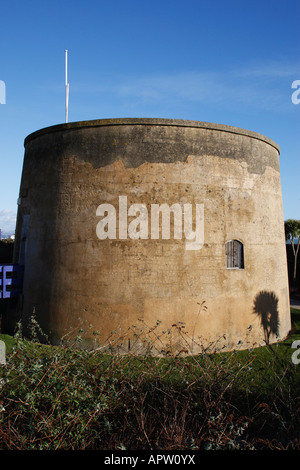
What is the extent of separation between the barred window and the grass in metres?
5.92

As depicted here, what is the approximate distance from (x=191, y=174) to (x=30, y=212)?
20.0 feet

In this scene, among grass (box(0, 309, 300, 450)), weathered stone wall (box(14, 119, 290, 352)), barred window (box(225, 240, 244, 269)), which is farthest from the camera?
barred window (box(225, 240, 244, 269))

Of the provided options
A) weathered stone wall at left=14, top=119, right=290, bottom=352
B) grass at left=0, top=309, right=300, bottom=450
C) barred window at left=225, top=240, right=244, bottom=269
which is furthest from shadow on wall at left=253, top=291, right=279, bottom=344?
grass at left=0, top=309, right=300, bottom=450

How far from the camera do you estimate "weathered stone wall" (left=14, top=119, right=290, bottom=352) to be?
1110cm

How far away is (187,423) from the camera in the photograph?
5.54m

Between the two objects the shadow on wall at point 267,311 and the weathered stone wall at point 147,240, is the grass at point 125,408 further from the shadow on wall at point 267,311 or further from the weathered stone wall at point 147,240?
the shadow on wall at point 267,311

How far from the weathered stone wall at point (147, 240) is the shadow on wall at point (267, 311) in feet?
0.22

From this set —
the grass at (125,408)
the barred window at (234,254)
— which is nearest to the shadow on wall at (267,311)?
the barred window at (234,254)

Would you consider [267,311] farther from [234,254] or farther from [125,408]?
Result: [125,408]

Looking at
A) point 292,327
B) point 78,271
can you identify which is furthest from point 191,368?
point 292,327

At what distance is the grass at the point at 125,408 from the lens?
4957mm

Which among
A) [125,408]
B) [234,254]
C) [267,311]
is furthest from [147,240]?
[125,408]

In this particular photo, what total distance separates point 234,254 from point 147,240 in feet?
10.3

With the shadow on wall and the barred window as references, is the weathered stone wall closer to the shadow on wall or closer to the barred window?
the shadow on wall
